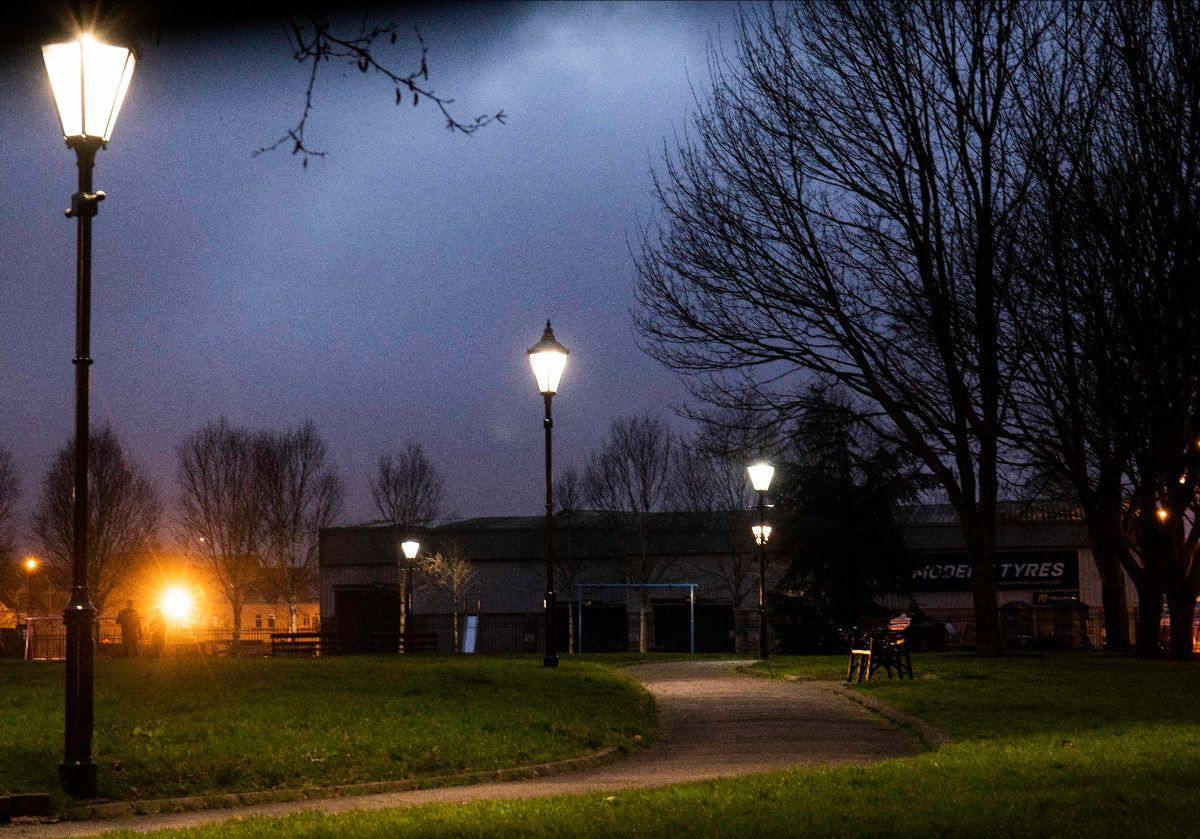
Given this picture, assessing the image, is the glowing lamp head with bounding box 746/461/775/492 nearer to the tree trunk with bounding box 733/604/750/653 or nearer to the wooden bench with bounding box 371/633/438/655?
the wooden bench with bounding box 371/633/438/655

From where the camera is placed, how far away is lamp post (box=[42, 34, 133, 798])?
35.1ft

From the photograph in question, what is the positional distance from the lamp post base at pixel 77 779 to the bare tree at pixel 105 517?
5690 cm

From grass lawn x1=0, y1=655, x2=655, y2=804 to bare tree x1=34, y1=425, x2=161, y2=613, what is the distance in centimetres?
4729

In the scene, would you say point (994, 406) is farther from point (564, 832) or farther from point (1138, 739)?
point (564, 832)

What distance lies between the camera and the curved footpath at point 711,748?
1054cm

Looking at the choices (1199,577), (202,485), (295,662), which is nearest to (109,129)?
(295,662)

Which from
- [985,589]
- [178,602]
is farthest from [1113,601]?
[178,602]

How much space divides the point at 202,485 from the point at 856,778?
61246mm

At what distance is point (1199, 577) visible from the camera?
38.4 meters

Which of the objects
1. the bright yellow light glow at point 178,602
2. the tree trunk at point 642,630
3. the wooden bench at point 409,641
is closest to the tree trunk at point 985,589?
the wooden bench at point 409,641

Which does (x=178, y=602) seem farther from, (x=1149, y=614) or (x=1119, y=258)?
(x=1119, y=258)

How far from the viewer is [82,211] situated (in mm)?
11242

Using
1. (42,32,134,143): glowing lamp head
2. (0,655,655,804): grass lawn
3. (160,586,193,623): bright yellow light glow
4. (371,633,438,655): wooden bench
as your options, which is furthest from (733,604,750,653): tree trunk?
(42,32,134,143): glowing lamp head

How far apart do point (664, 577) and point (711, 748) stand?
51.3 m
